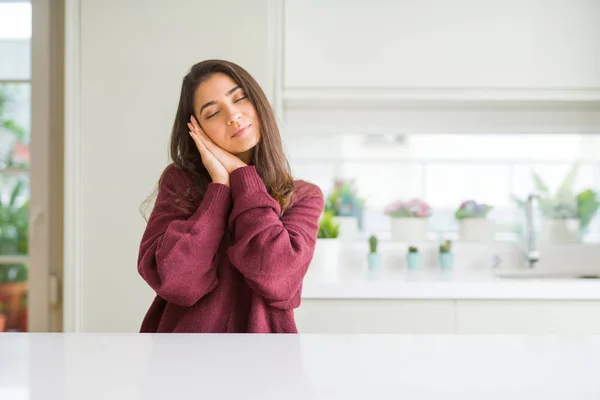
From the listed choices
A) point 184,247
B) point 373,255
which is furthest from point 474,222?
point 184,247

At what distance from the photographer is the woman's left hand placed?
4.48ft

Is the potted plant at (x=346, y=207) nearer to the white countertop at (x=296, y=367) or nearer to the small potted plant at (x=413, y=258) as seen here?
the small potted plant at (x=413, y=258)

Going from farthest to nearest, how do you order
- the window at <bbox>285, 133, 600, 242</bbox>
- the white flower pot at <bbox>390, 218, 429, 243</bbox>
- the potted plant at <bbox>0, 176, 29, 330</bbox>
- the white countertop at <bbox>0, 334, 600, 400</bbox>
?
the window at <bbox>285, 133, 600, 242</bbox> → the white flower pot at <bbox>390, 218, 429, 243</bbox> → the potted plant at <bbox>0, 176, 29, 330</bbox> → the white countertop at <bbox>0, 334, 600, 400</bbox>

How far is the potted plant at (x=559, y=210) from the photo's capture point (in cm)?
282

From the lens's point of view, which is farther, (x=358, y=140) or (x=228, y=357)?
(x=358, y=140)

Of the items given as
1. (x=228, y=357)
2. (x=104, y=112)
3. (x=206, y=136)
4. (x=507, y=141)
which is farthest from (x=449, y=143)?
(x=228, y=357)

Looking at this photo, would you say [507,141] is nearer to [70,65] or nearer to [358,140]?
[358,140]

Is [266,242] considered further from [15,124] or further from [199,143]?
[15,124]

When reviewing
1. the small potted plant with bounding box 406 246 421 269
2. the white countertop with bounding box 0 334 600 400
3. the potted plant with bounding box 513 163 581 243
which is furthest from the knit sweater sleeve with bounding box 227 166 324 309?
the potted plant with bounding box 513 163 581 243

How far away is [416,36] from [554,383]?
2026 mm

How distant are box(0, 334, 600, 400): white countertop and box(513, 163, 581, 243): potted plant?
86.0 inches

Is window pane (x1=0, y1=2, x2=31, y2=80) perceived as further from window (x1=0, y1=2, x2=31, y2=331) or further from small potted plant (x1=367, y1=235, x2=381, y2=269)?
small potted plant (x1=367, y1=235, x2=381, y2=269)

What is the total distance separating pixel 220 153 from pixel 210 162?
0.04m

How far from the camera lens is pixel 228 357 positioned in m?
0.66
